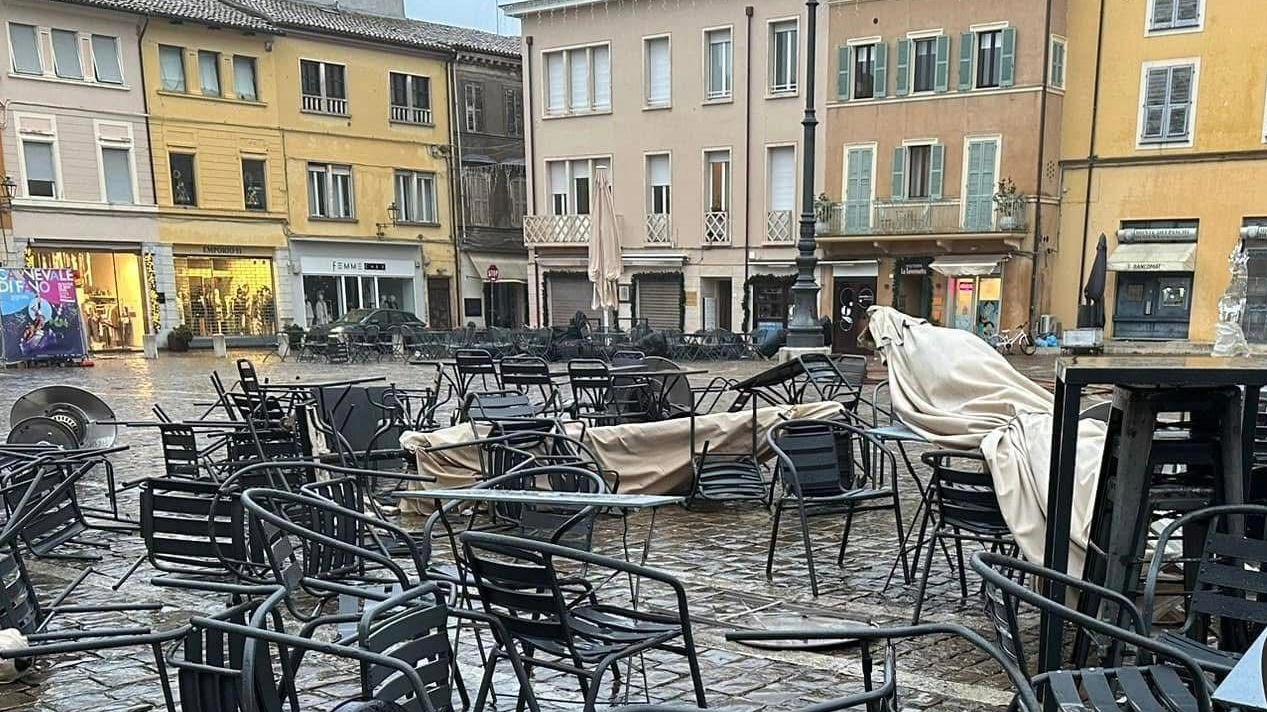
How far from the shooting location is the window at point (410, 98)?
31.9 m

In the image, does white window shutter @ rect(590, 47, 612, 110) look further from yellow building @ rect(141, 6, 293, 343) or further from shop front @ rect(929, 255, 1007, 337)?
shop front @ rect(929, 255, 1007, 337)

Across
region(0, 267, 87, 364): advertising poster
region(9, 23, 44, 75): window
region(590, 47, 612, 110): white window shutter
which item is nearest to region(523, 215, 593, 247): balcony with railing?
region(590, 47, 612, 110): white window shutter

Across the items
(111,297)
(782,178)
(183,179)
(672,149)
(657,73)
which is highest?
(657,73)

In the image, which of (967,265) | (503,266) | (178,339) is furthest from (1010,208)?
(178,339)

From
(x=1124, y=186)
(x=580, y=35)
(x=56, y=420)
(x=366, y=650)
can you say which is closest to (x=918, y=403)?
(x=366, y=650)

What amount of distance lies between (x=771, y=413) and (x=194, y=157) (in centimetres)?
2682

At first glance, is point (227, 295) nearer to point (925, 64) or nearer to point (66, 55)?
point (66, 55)

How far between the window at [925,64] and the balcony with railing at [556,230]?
34.3 ft

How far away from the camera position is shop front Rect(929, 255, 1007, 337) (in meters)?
23.3

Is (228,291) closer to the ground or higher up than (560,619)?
higher up

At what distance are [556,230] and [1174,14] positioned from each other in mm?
17854

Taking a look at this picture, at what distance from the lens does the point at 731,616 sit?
461 centimetres

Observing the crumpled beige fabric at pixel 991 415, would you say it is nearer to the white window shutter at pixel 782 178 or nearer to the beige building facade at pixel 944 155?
the beige building facade at pixel 944 155

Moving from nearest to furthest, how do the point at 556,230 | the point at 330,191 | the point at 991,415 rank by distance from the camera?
the point at 991,415 → the point at 556,230 → the point at 330,191
